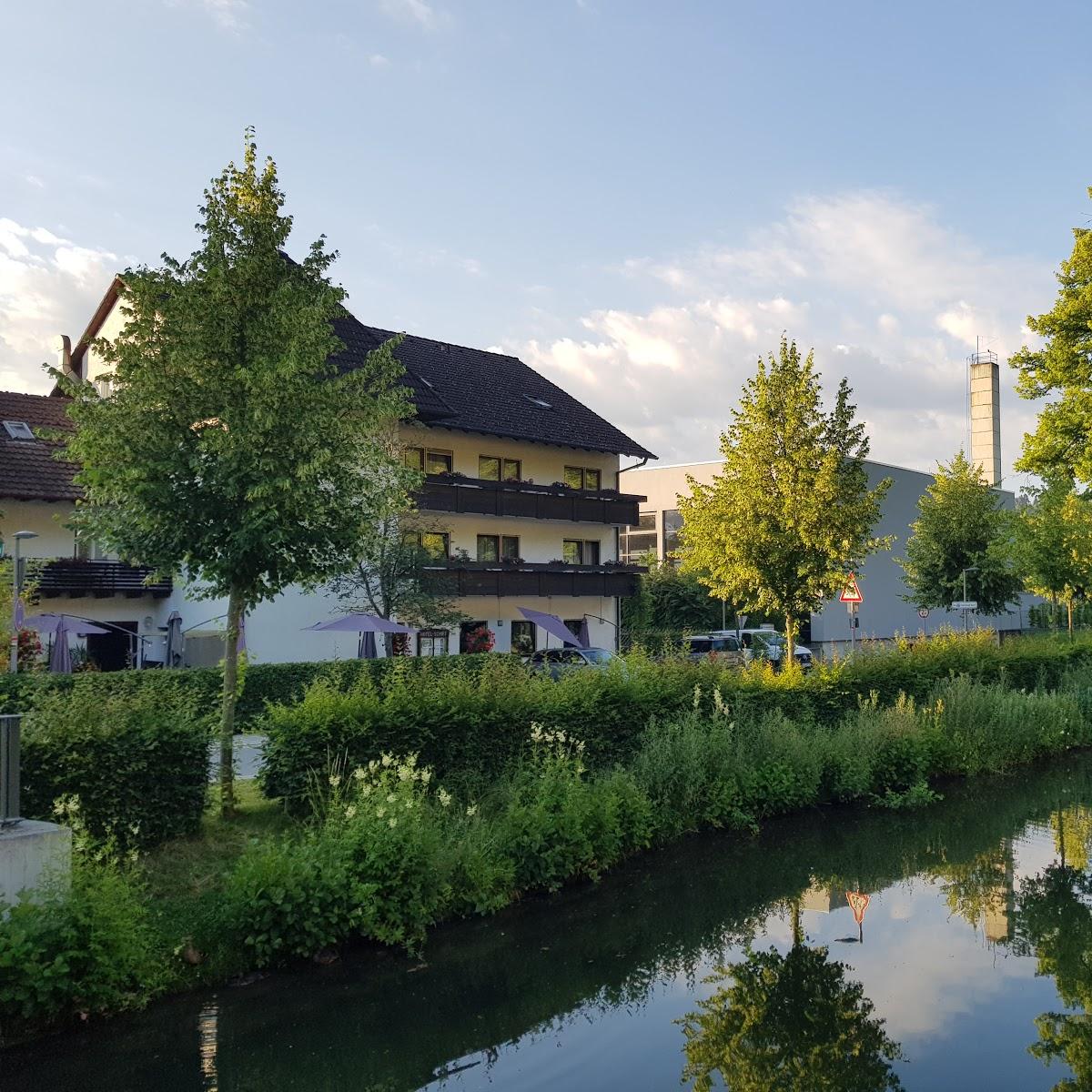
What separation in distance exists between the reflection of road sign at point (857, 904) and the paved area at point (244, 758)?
5.89m

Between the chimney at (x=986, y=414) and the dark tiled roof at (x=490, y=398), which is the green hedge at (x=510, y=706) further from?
the chimney at (x=986, y=414)

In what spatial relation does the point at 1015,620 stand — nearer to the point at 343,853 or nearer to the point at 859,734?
the point at 859,734

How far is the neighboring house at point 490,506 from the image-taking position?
32.4 m

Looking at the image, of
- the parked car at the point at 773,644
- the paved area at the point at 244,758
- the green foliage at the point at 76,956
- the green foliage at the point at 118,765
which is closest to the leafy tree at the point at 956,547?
the parked car at the point at 773,644

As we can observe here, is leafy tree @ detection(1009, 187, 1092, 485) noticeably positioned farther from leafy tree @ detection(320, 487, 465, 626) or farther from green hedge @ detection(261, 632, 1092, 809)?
leafy tree @ detection(320, 487, 465, 626)

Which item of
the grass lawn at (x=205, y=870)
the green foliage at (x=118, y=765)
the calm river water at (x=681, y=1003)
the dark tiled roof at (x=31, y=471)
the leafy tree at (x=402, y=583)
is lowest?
the calm river water at (x=681, y=1003)

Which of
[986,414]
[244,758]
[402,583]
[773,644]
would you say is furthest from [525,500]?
[986,414]

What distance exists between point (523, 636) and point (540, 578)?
6.95ft

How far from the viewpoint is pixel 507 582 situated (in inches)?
1485

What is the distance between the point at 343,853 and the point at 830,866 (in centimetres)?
561

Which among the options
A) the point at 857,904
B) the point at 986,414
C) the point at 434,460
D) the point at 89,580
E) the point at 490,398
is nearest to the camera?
the point at 857,904

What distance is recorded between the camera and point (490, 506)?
3750 cm

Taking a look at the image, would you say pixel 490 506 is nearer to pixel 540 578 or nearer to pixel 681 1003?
pixel 540 578

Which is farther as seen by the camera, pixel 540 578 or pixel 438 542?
pixel 540 578
